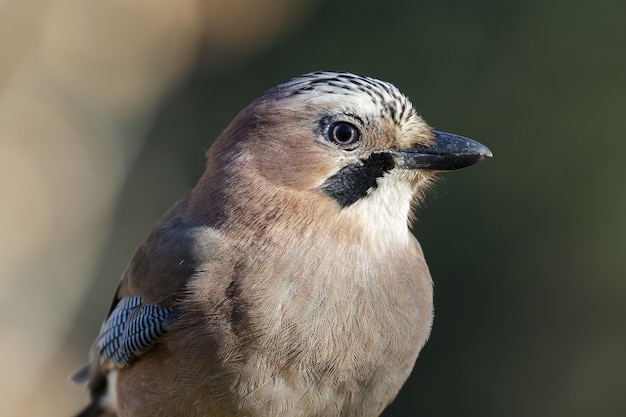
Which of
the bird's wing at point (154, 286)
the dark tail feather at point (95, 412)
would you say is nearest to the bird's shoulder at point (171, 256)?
the bird's wing at point (154, 286)

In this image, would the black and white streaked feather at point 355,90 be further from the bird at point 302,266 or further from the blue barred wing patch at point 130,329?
the blue barred wing patch at point 130,329

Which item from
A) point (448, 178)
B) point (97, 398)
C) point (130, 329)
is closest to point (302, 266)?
point (130, 329)

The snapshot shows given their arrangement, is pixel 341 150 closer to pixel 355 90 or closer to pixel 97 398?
pixel 355 90

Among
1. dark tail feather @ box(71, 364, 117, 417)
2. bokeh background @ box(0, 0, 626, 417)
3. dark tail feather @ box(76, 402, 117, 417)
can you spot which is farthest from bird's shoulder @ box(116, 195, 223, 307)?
bokeh background @ box(0, 0, 626, 417)

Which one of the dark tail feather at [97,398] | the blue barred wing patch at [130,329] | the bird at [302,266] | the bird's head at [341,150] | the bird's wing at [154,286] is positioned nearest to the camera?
the bird at [302,266]

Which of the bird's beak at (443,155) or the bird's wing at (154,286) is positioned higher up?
the bird's beak at (443,155)

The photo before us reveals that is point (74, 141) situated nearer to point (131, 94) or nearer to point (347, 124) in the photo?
point (131, 94)

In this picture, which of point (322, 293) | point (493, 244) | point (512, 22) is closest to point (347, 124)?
point (322, 293)
